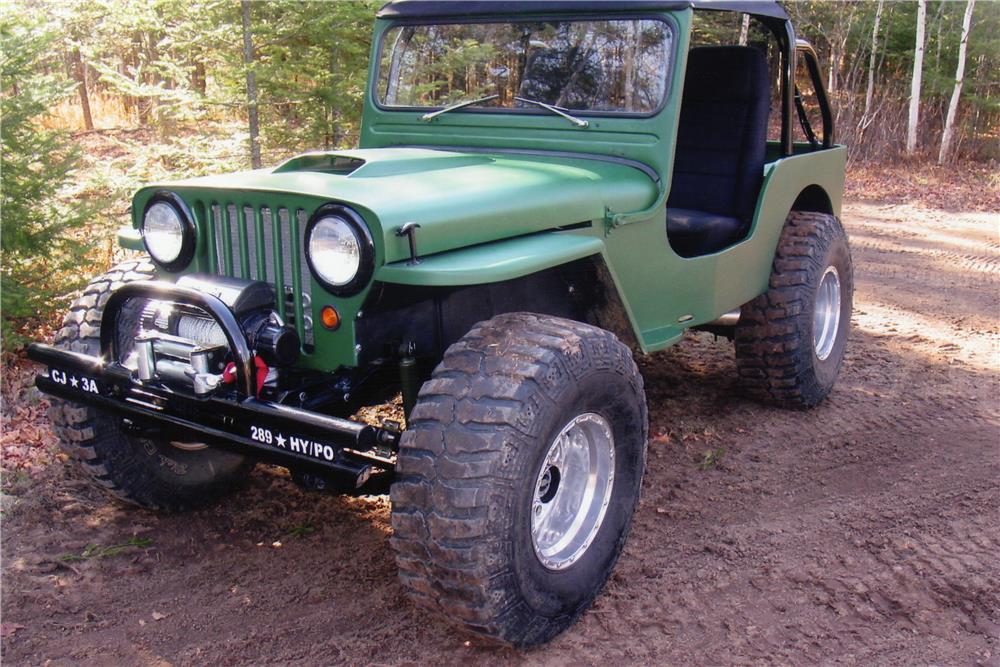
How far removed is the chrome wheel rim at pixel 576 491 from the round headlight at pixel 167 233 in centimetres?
148

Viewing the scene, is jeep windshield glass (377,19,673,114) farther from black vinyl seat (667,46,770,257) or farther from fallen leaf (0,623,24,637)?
fallen leaf (0,623,24,637)

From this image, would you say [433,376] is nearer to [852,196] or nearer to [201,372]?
[201,372]

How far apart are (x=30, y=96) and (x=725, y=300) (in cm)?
427

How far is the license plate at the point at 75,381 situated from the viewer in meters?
3.00

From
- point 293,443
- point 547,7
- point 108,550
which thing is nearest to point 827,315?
point 547,7

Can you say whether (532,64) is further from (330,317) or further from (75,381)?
(75,381)

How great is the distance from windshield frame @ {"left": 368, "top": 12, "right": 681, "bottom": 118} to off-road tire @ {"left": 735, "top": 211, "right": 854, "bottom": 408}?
1.39 metres

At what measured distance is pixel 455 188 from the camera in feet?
10.1

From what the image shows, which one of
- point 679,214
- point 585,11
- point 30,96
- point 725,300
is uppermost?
point 585,11

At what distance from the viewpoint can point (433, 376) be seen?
2.67 metres

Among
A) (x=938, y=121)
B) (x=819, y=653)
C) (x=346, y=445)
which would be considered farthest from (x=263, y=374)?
(x=938, y=121)

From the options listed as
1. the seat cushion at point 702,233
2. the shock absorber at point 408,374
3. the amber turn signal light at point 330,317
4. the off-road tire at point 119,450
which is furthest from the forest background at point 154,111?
the seat cushion at point 702,233

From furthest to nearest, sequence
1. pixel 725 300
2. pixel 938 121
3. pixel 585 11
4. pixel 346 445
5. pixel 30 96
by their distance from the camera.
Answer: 1. pixel 938 121
2. pixel 30 96
3. pixel 725 300
4. pixel 585 11
5. pixel 346 445

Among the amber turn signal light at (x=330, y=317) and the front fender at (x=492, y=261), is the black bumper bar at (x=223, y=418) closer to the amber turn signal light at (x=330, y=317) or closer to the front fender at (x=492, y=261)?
the amber turn signal light at (x=330, y=317)
